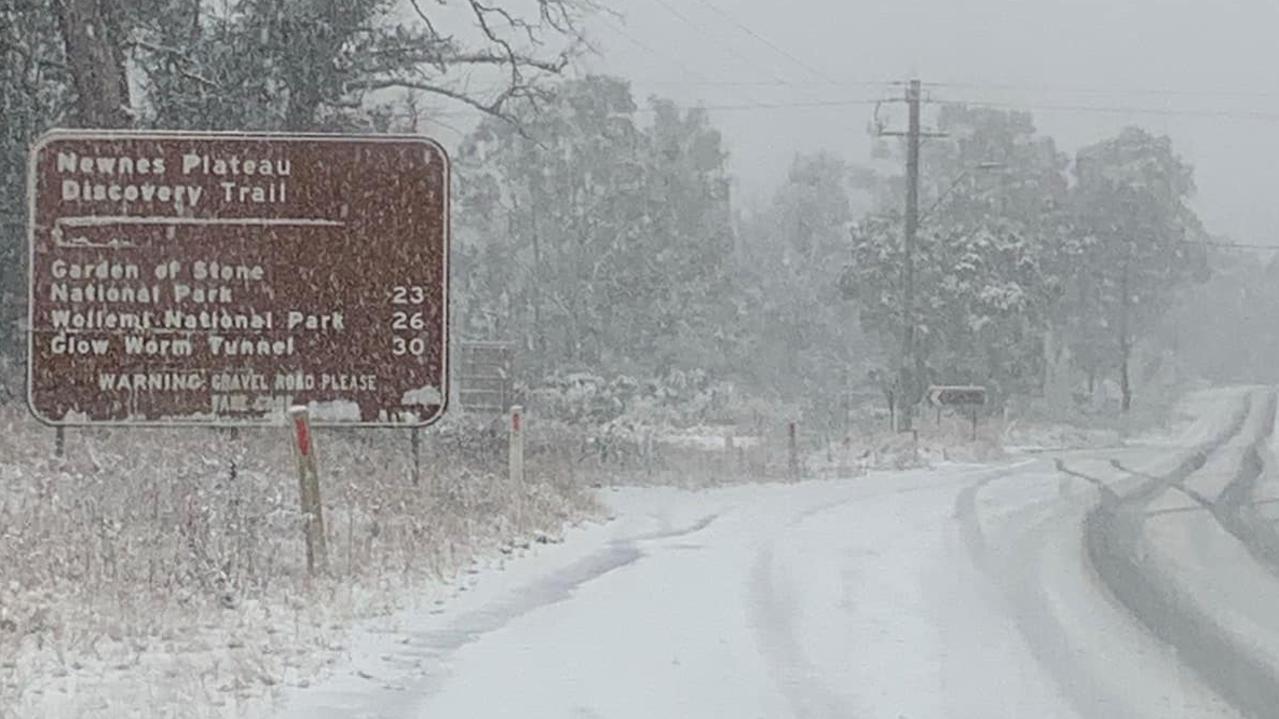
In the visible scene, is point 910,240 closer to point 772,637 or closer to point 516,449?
point 516,449

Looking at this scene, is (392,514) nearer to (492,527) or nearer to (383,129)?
(492,527)

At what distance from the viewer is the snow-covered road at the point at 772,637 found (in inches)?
348

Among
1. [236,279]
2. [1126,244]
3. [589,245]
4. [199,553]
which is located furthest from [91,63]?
[1126,244]

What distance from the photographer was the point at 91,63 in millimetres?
21969

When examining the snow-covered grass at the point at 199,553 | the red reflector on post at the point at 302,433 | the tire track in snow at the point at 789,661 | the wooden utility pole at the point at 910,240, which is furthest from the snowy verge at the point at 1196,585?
the wooden utility pole at the point at 910,240

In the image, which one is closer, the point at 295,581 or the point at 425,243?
the point at 295,581

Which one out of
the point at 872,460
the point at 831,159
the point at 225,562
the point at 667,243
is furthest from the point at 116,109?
the point at 831,159

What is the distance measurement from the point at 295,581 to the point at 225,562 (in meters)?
0.46

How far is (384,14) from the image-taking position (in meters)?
27.2

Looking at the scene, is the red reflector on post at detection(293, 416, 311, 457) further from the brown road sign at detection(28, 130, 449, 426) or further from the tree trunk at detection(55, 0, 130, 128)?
the tree trunk at detection(55, 0, 130, 128)

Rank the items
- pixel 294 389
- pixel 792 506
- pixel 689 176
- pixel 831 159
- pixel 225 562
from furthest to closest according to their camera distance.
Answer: pixel 831 159 → pixel 689 176 → pixel 792 506 → pixel 294 389 → pixel 225 562


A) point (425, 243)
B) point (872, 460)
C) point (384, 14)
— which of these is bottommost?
point (872, 460)

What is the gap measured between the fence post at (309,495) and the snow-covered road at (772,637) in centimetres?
97

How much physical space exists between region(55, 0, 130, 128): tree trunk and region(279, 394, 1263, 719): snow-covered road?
28.0 feet
